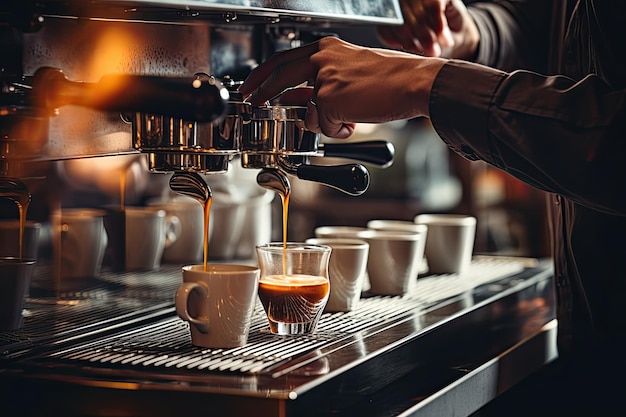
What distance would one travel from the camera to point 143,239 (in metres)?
1.69

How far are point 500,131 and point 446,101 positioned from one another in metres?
0.07

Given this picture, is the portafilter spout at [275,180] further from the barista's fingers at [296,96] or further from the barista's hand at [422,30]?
the barista's hand at [422,30]

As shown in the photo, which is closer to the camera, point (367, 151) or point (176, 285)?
point (367, 151)

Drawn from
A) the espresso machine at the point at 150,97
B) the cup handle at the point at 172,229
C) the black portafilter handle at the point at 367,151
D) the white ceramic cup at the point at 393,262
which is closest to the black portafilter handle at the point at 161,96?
the espresso machine at the point at 150,97

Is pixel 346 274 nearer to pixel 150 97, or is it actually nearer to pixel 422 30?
pixel 422 30

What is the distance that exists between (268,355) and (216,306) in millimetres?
88

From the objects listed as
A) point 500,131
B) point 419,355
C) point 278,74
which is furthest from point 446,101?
point 419,355

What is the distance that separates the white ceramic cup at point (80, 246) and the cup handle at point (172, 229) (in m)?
0.21

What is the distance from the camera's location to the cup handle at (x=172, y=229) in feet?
5.97

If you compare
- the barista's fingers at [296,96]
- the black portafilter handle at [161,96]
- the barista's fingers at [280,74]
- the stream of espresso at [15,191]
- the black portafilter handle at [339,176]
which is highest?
the barista's fingers at [280,74]

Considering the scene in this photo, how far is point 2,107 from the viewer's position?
3.36 ft

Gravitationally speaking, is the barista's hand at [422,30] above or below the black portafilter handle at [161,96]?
above

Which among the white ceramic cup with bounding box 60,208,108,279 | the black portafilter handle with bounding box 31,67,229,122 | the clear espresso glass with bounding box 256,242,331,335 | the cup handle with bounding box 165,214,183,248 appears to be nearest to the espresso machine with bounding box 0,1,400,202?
the black portafilter handle with bounding box 31,67,229,122

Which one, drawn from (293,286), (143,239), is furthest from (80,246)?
(293,286)
